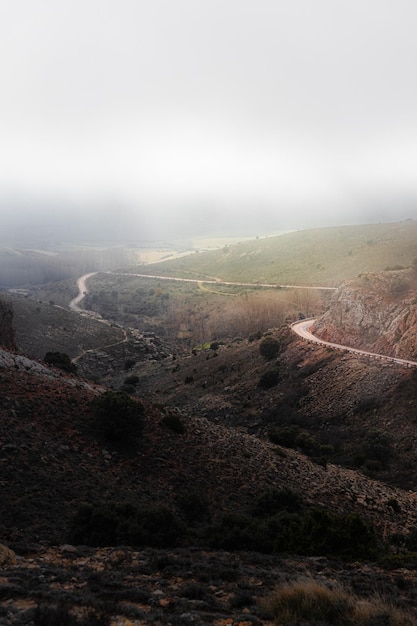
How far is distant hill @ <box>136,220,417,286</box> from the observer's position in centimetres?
10809

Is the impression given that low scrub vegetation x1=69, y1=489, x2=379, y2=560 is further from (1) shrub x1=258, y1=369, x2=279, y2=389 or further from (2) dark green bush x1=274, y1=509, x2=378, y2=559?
(1) shrub x1=258, y1=369, x2=279, y2=389

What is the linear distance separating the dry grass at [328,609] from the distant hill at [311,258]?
85824mm

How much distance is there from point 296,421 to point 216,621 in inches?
1319

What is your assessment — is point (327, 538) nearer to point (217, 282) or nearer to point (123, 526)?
point (123, 526)

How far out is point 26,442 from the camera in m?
17.5

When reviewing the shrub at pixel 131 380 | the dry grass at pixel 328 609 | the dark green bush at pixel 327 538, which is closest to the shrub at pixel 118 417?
the dark green bush at pixel 327 538

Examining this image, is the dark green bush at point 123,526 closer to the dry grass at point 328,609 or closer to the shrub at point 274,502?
the shrub at point 274,502

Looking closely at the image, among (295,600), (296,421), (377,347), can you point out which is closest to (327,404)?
(296,421)

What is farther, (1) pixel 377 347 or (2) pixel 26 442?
(1) pixel 377 347

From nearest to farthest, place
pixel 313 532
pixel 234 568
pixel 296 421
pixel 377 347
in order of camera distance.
Answer: 1. pixel 234 568
2. pixel 313 532
3. pixel 296 421
4. pixel 377 347

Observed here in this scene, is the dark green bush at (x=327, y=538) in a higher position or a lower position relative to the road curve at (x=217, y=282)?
lower

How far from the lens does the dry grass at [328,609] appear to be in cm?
741

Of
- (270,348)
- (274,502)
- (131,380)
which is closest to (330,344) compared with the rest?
(270,348)

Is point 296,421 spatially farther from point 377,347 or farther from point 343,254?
point 343,254
